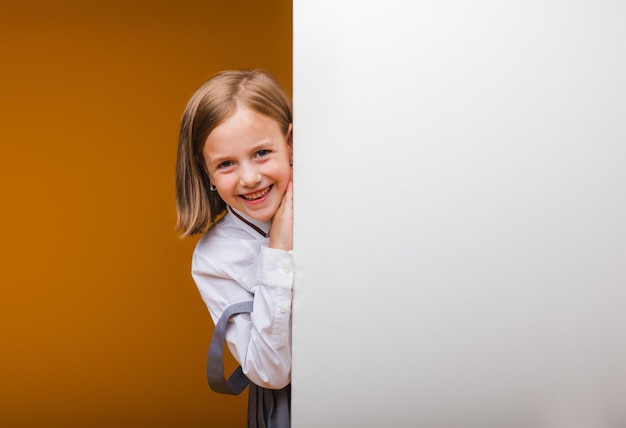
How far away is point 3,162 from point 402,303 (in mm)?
2463

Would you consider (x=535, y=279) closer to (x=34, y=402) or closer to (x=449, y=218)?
(x=449, y=218)

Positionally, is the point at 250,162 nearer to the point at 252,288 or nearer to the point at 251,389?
the point at 252,288

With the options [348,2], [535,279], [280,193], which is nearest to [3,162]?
[280,193]

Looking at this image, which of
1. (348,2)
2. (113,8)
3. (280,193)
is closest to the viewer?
(348,2)

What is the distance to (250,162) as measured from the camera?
5.55ft

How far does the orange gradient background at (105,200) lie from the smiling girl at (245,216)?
148 centimetres

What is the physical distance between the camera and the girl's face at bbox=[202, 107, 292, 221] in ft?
5.51

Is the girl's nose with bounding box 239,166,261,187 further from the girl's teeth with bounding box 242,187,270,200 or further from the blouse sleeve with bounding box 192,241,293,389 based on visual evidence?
the blouse sleeve with bounding box 192,241,293,389

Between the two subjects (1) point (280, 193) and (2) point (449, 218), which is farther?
(1) point (280, 193)

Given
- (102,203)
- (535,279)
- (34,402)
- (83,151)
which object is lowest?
(34,402)

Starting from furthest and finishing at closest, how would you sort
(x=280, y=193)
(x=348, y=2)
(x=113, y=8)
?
(x=113, y=8) → (x=280, y=193) → (x=348, y=2)

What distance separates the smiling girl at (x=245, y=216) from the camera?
5.31 feet

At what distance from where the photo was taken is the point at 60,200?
3367 mm

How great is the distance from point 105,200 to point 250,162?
184 cm
